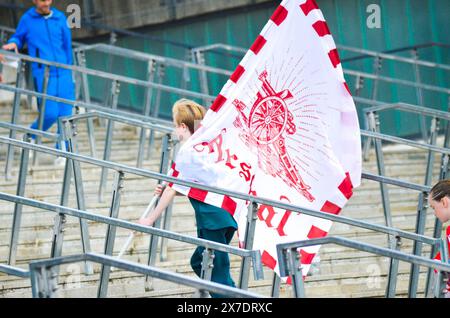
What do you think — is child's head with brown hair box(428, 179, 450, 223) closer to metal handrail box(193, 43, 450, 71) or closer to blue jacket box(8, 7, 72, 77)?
blue jacket box(8, 7, 72, 77)

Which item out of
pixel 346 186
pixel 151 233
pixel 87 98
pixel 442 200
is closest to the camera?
pixel 151 233

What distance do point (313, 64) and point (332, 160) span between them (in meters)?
0.56

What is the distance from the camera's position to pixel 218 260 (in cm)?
691

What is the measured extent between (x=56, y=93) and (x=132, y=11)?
144 inches

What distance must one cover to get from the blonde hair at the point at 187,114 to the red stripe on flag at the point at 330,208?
922 millimetres

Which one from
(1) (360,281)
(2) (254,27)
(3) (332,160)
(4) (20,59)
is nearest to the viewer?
(3) (332,160)

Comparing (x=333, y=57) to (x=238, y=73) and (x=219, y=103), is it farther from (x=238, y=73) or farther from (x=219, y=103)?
(x=219, y=103)

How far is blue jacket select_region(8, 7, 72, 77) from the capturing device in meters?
11.1

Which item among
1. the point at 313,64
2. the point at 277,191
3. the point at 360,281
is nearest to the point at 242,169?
the point at 277,191

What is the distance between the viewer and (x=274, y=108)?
7211mm

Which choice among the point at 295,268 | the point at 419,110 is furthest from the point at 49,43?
the point at 295,268

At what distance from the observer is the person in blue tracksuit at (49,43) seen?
428 inches

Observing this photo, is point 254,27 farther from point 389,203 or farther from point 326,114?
point 326,114

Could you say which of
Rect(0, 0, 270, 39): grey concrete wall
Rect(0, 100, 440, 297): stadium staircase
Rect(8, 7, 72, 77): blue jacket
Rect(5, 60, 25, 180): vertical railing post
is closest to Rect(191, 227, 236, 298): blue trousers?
Rect(0, 100, 440, 297): stadium staircase
